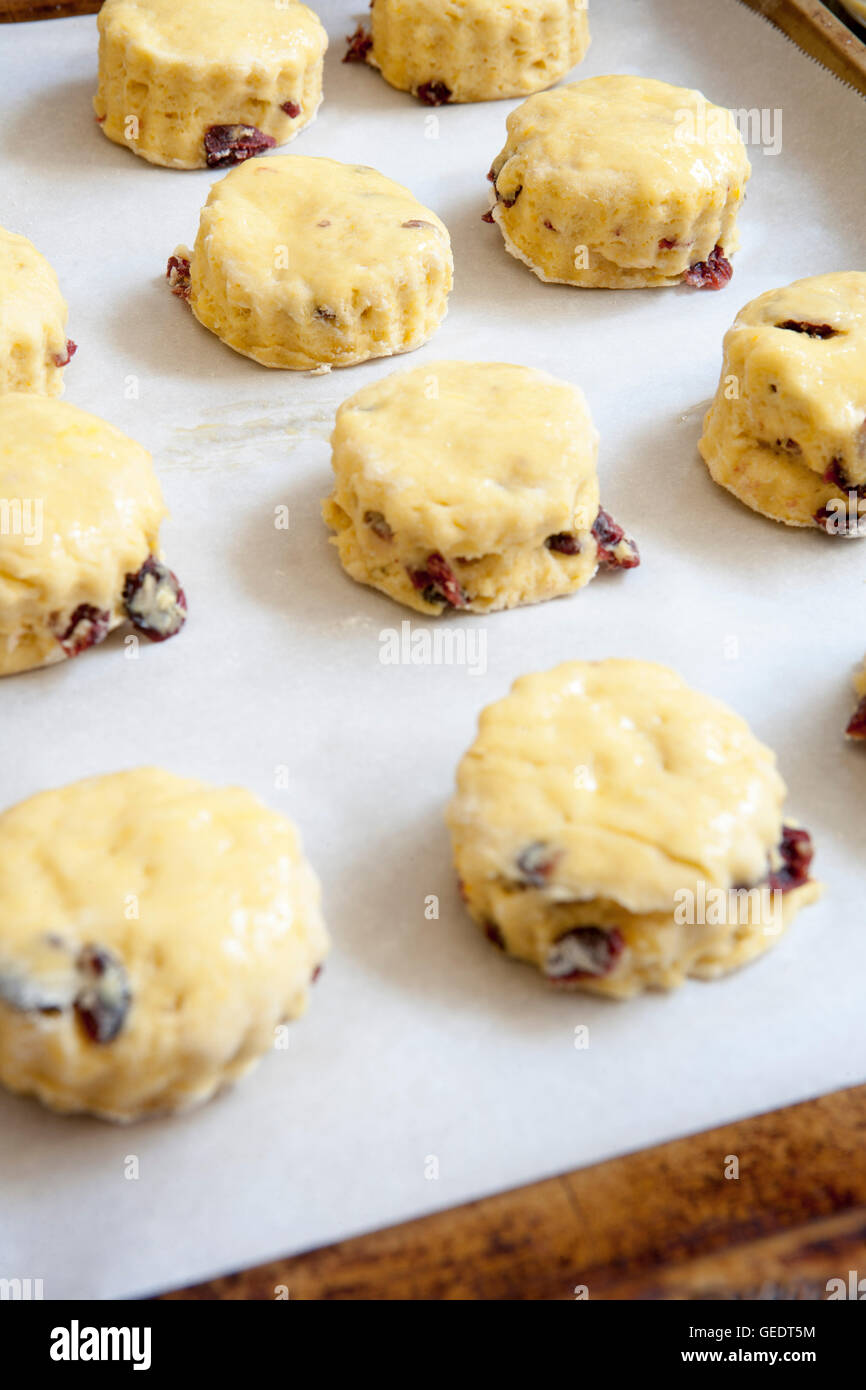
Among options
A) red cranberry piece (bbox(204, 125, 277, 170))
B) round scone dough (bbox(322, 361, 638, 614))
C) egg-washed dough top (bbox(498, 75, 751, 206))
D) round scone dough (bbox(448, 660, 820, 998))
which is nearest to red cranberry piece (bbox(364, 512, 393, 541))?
round scone dough (bbox(322, 361, 638, 614))

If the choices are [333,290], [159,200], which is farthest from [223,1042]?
[159,200]

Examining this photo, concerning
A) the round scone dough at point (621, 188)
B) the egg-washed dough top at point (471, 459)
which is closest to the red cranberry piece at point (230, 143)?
the round scone dough at point (621, 188)

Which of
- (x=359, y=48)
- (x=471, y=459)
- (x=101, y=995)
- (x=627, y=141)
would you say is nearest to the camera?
(x=101, y=995)

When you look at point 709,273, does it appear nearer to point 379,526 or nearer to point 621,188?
point 621,188

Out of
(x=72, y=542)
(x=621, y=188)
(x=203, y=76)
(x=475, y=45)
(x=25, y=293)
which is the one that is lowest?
(x=72, y=542)

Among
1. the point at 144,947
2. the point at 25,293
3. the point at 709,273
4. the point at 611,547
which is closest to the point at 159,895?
the point at 144,947
